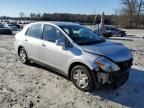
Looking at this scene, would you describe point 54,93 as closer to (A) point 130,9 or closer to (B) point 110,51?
(B) point 110,51

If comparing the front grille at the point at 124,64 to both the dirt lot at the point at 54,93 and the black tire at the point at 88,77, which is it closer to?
the dirt lot at the point at 54,93

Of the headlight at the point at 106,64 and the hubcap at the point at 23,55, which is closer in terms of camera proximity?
the headlight at the point at 106,64

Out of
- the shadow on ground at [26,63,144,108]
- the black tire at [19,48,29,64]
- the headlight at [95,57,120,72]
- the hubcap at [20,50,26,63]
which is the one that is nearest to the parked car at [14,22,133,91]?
the headlight at [95,57,120,72]

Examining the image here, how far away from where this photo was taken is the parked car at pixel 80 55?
507 cm

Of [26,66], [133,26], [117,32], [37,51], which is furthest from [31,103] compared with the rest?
[133,26]

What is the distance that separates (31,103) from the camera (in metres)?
4.69

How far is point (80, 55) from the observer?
5.34 meters

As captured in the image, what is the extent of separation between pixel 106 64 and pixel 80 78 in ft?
2.75

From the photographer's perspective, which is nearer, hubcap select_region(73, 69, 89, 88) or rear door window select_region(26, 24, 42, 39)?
hubcap select_region(73, 69, 89, 88)

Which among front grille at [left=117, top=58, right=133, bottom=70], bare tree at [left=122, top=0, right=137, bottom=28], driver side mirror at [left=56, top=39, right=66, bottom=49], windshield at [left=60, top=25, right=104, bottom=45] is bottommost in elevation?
front grille at [left=117, top=58, right=133, bottom=70]

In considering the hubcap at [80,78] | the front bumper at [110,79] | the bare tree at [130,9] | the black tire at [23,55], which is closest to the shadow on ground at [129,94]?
the front bumper at [110,79]

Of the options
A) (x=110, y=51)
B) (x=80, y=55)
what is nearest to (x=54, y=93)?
(x=80, y=55)

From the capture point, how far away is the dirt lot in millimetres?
4730

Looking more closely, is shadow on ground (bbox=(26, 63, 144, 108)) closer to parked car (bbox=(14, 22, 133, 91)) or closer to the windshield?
parked car (bbox=(14, 22, 133, 91))
